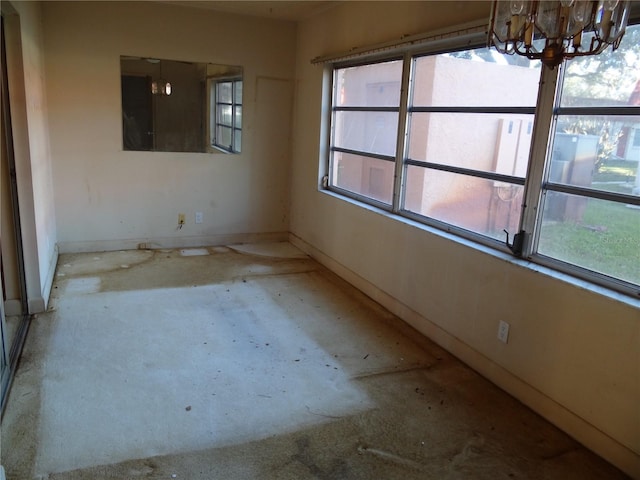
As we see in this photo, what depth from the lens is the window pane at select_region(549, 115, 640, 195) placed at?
6.75 ft

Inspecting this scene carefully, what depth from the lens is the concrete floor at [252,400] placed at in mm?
1996

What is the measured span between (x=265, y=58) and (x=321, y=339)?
3179 mm

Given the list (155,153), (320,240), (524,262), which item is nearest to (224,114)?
(155,153)

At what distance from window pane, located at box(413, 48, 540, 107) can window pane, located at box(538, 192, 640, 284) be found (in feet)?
1.88

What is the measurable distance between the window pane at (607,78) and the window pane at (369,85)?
1.47 m

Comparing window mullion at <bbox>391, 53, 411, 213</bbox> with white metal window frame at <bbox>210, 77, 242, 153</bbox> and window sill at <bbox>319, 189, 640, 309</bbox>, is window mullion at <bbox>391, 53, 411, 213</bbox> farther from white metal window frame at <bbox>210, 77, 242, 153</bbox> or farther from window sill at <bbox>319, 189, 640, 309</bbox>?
white metal window frame at <bbox>210, 77, 242, 153</bbox>

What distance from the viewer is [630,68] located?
6.66 ft

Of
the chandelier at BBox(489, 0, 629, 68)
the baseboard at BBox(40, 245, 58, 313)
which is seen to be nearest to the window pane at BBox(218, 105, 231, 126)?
the baseboard at BBox(40, 245, 58, 313)

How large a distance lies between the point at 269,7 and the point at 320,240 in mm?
2191

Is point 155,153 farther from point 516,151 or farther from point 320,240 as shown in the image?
point 516,151

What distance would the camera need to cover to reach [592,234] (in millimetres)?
2242

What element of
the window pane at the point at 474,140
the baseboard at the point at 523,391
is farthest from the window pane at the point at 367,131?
the baseboard at the point at 523,391

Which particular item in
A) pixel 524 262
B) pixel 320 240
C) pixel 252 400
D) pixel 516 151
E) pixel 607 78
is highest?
pixel 607 78

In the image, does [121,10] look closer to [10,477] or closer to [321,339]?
[321,339]
